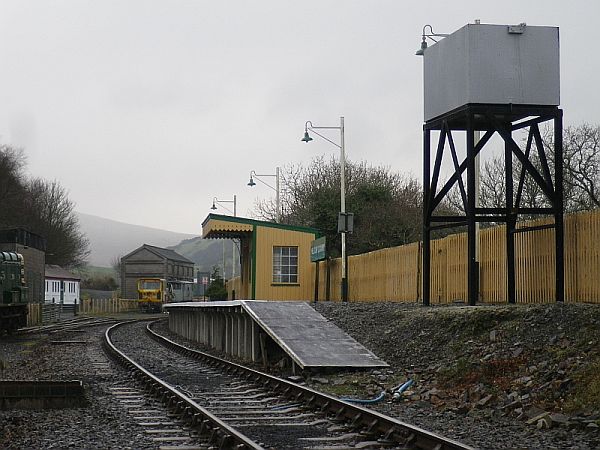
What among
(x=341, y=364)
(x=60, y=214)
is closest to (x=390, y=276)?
(x=341, y=364)

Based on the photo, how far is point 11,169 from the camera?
277 feet

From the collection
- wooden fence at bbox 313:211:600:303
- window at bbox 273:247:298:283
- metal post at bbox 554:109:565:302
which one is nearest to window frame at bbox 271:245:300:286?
window at bbox 273:247:298:283

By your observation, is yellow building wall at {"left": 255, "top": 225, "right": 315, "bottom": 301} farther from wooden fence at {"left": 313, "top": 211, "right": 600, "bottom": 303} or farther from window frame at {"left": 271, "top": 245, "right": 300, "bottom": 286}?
wooden fence at {"left": 313, "top": 211, "right": 600, "bottom": 303}

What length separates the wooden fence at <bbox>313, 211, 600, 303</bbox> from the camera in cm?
1659

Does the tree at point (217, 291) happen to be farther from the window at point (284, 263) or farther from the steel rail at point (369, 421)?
the steel rail at point (369, 421)

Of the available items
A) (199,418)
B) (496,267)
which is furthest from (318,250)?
(199,418)

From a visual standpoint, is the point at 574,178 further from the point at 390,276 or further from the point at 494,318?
the point at 494,318

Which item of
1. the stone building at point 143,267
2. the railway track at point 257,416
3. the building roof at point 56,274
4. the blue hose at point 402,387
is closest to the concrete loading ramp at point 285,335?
the railway track at point 257,416

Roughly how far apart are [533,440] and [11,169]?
8097cm

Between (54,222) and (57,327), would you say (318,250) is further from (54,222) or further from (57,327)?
(54,222)

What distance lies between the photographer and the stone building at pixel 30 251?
47781mm

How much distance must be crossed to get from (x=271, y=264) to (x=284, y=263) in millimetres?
567

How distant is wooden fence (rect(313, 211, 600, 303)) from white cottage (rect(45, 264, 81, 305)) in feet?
168

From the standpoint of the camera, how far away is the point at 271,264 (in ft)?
122
